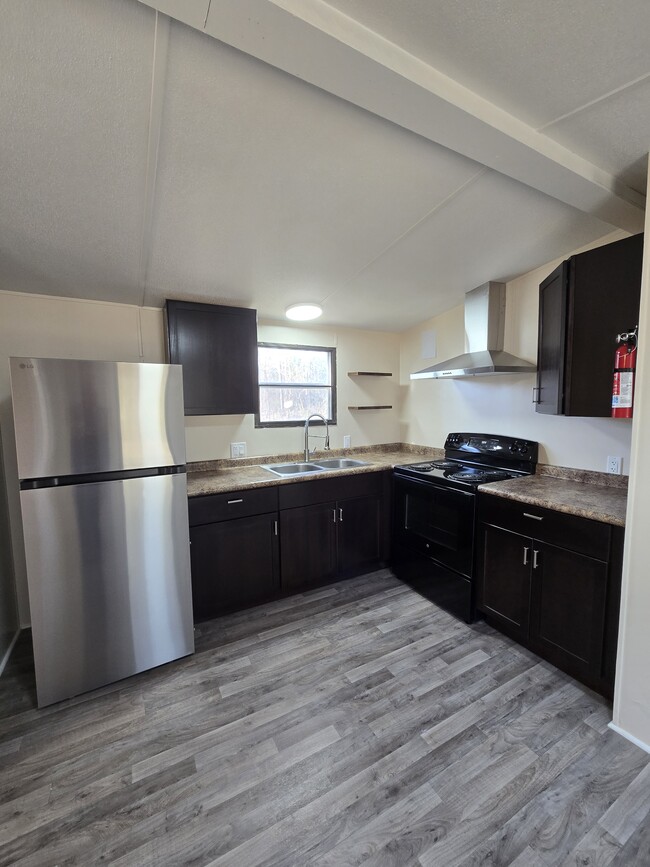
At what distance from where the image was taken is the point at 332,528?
8.97 feet

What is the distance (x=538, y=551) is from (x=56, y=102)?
2772mm

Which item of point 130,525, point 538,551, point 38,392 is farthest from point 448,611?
point 38,392

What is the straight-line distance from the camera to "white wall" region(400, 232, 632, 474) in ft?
7.34

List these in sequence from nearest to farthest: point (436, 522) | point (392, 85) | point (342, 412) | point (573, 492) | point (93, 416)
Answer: point (392, 85) → point (93, 416) → point (573, 492) → point (436, 522) → point (342, 412)

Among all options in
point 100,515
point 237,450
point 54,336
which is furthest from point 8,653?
point 54,336

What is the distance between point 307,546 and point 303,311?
5.96 feet

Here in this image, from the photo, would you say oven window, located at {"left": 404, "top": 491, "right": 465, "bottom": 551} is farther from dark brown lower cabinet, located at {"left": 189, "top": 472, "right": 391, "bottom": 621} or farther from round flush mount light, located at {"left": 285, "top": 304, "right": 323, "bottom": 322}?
round flush mount light, located at {"left": 285, "top": 304, "right": 323, "bottom": 322}

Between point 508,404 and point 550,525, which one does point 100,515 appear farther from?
point 508,404

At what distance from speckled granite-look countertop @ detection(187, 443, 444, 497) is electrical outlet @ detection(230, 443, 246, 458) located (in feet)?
0.15

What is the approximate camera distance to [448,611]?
96.7 inches

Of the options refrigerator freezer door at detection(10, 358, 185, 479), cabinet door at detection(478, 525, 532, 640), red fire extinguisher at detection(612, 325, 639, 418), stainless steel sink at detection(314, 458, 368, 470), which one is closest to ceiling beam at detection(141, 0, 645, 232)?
red fire extinguisher at detection(612, 325, 639, 418)

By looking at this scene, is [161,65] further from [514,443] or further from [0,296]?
[514,443]

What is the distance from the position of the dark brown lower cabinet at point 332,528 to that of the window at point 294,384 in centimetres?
77

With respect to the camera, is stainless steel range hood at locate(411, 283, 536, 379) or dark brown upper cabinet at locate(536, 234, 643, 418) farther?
stainless steel range hood at locate(411, 283, 536, 379)
